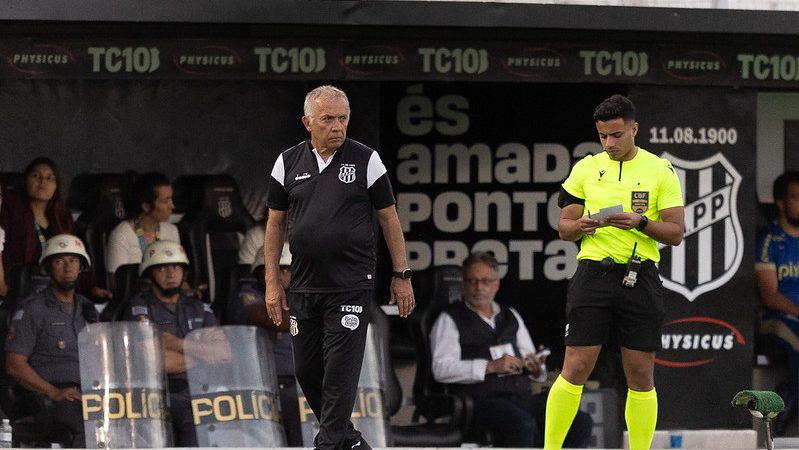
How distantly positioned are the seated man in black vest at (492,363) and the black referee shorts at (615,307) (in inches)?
138

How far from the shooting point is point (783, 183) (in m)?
11.6

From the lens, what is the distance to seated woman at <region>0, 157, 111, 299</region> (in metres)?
11.0

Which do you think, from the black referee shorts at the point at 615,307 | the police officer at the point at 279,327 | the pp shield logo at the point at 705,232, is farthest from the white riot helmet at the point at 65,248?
the black referee shorts at the point at 615,307

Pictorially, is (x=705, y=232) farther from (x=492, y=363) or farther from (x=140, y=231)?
(x=140, y=231)

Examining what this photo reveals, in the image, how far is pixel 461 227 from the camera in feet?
38.2

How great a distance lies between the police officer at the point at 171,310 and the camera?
35.3 feet

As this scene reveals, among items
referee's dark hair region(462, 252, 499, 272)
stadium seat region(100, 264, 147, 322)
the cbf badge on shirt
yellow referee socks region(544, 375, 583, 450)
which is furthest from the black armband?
stadium seat region(100, 264, 147, 322)

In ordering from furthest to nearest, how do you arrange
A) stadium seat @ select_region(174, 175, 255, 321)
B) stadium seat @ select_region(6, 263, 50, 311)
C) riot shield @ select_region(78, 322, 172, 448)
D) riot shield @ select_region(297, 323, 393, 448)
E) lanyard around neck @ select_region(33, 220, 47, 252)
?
stadium seat @ select_region(174, 175, 255, 321)
lanyard around neck @ select_region(33, 220, 47, 252)
stadium seat @ select_region(6, 263, 50, 311)
riot shield @ select_region(297, 323, 393, 448)
riot shield @ select_region(78, 322, 172, 448)

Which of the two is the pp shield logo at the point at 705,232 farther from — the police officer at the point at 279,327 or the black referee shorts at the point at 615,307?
the black referee shorts at the point at 615,307

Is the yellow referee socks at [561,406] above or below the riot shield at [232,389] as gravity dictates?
above

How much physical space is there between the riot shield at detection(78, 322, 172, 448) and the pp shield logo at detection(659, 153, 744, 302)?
357 cm

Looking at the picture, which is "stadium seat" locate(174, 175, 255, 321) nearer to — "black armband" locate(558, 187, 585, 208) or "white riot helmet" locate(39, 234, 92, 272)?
"white riot helmet" locate(39, 234, 92, 272)

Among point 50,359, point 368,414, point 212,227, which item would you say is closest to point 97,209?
point 212,227

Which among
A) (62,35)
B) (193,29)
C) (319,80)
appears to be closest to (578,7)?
(319,80)
